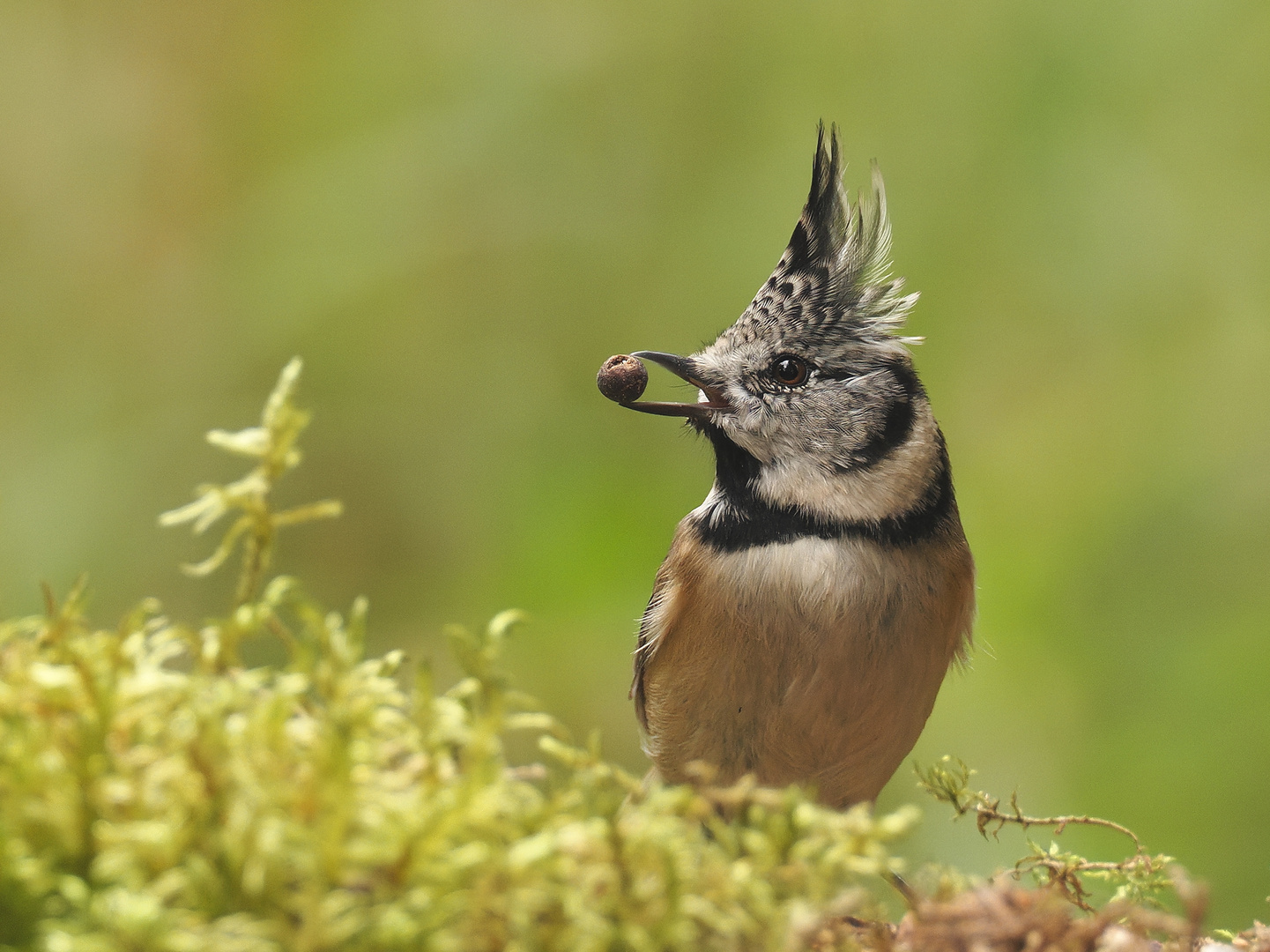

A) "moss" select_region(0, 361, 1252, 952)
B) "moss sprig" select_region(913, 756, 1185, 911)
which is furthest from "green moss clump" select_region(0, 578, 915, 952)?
"moss sprig" select_region(913, 756, 1185, 911)

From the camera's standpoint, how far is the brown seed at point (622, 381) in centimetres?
312

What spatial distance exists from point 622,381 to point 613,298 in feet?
7.92

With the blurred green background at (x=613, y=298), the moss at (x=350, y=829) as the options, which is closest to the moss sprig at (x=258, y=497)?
the moss at (x=350, y=829)

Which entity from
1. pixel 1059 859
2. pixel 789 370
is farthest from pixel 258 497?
pixel 789 370

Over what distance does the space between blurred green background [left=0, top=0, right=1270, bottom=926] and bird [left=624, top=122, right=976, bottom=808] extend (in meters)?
1.77

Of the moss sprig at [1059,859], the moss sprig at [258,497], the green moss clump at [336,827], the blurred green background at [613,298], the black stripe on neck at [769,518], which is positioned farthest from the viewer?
the blurred green background at [613,298]

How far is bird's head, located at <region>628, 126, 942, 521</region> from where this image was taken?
2996 mm

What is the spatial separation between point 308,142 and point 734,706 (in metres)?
3.89

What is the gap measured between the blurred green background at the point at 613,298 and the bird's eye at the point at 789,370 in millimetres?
1901

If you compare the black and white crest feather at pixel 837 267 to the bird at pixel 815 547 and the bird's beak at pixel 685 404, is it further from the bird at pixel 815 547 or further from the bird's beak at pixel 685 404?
the bird's beak at pixel 685 404

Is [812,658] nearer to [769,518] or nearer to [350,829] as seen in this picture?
[769,518]

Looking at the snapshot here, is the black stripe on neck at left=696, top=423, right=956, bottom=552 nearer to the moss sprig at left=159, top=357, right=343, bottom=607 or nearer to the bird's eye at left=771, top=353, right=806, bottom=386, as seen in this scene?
the bird's eye at left=771, top=353, right=806, bottom=386

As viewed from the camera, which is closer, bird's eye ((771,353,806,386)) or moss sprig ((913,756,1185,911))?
moss sprig ((913,756,1185,911))

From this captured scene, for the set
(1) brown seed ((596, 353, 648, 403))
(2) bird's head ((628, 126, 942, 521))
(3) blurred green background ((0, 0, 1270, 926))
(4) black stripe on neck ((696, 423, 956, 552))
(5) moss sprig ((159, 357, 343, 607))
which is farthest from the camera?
(3) blurred green background ((0, 0, 1270, 926))
